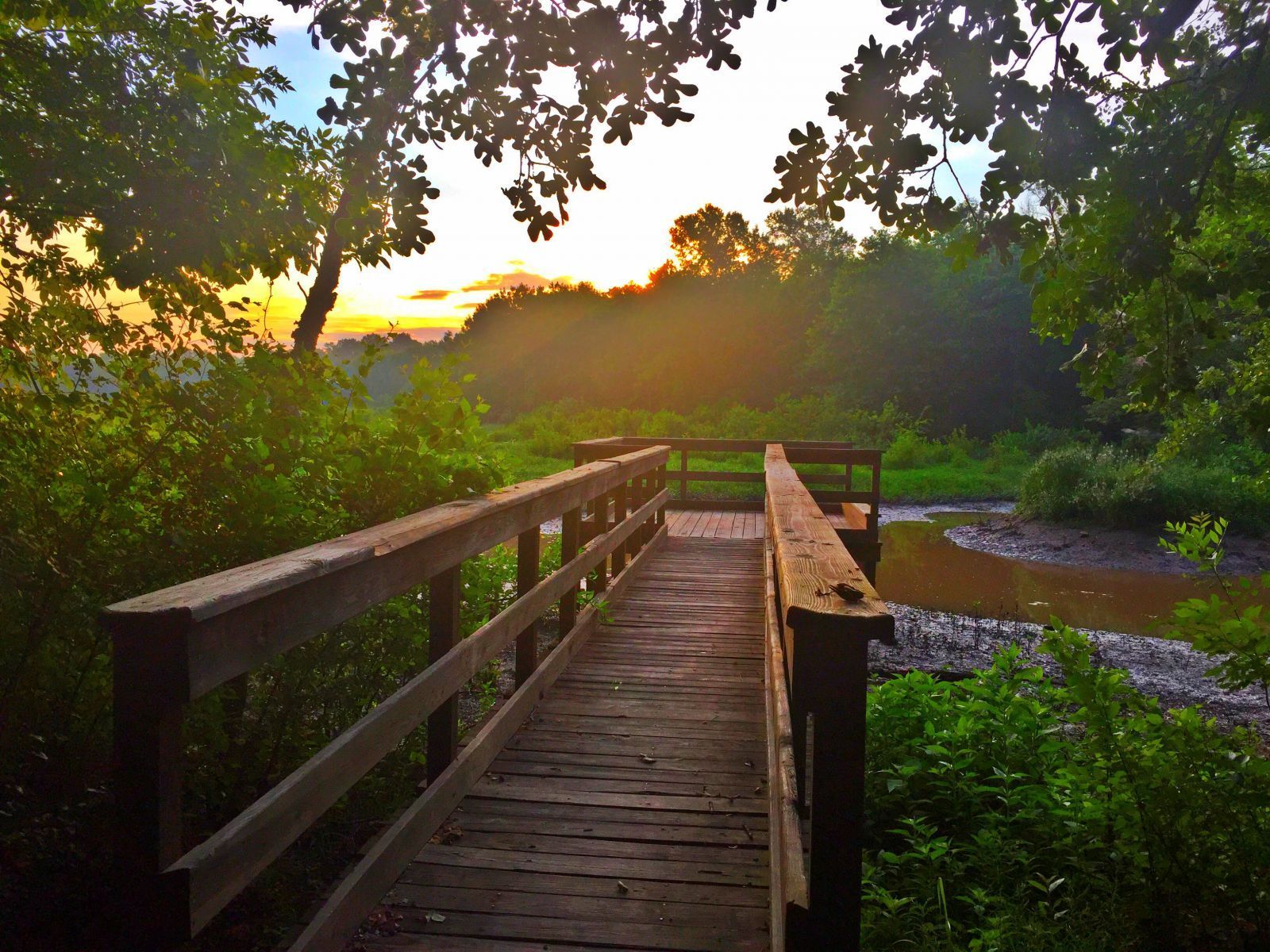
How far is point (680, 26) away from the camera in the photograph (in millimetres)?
3752

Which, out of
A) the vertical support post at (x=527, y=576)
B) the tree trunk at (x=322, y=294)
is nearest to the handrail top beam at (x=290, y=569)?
the vertical support post at (x=527, y=576)

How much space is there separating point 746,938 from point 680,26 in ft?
10.8

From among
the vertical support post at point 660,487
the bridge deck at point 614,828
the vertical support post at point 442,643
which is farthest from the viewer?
the vertical support post at point 660,487

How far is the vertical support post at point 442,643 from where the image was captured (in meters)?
3.10

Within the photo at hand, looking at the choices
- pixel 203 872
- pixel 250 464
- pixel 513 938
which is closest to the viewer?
pixel 203 872

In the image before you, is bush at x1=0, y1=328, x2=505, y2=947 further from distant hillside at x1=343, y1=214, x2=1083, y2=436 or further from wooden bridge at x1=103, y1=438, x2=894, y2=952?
distant hillside at x1=343, y1=214, x2=1083, y2=436

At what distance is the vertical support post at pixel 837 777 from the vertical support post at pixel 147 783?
44.1 inches

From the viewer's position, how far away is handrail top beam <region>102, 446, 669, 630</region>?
158 cm

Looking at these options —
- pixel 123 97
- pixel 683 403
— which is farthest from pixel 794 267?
pixel 123 97

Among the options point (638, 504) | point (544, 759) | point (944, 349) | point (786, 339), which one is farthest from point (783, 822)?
point (786, 339)

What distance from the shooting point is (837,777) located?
1.78 m

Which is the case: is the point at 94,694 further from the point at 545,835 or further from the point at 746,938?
the point at 746,938

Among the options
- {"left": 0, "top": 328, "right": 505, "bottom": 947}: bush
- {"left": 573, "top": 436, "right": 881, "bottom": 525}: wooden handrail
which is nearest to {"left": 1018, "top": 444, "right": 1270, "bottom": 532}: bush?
{"left": 573, "top": 436, "right": 881, "bottom": 525}: wooden handrail

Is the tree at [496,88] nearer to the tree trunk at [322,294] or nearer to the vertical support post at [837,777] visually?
the tree trunk at [322,294]
